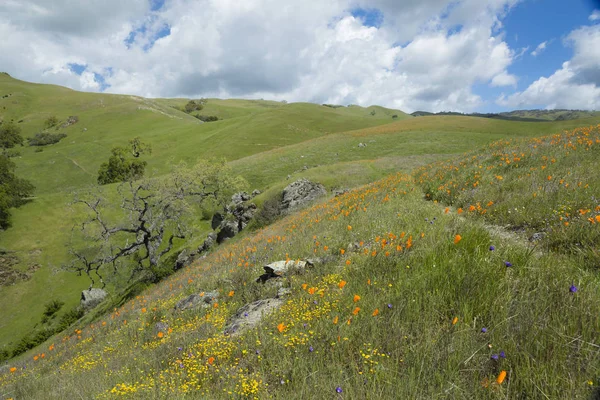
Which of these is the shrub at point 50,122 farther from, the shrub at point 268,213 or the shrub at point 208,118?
the shrub at point 268,213

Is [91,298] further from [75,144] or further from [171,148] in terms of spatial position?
[75,144]

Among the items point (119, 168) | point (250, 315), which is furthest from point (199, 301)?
point (119, 168)

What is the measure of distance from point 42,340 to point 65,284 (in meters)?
12.2

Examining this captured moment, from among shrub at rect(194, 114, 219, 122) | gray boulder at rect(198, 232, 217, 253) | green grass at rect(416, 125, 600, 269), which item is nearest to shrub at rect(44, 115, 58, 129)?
shrub at rect(194, 114, 219, 122)

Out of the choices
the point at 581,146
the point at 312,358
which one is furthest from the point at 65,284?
the point at 581,146

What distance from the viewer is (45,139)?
9900 cm

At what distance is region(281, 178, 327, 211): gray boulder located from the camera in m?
25.1

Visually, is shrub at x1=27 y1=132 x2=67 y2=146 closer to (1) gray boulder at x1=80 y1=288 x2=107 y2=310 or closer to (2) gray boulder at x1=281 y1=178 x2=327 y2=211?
(1) gray boulder at x1=80 y1=288 x2=107 y2=310

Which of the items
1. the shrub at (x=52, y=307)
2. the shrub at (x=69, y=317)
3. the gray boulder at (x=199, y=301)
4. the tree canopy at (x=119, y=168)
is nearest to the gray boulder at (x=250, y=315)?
the gray boulder at (x=199, y=301)

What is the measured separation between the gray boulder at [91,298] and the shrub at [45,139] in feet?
307

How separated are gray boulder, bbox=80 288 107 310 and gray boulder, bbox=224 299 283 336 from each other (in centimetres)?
3357

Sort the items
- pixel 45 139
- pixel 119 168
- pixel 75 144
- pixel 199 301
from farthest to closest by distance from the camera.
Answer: pixel 45 139, pixel 75 144, pixel 119 168, pixel 199 301

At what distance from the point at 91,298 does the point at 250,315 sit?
114 feet

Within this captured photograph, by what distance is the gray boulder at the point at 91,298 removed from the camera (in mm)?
30969
